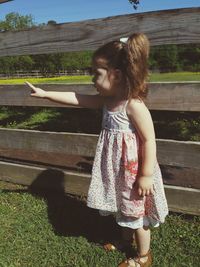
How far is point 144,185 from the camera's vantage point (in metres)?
2.59

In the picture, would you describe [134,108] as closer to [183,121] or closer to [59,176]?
[59,176]

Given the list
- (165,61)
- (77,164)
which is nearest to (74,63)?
(165,61)

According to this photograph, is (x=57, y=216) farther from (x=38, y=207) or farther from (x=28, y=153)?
(x=28, y=153)

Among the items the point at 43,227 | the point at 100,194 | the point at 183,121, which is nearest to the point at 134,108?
the point at 100,194

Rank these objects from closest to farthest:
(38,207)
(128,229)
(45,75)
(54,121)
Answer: (128,229) < (38,207) < (54,121) < (45,75)

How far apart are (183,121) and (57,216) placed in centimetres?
441

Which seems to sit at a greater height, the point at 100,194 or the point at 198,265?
the point at 100,194

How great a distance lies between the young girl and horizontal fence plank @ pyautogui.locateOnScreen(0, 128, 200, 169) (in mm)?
526

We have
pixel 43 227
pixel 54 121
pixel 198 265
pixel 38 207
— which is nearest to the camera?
pixel 198 265

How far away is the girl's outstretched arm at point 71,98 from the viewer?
289 centimetres

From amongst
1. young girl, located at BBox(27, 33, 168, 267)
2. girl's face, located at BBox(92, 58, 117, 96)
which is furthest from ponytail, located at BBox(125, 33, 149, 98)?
girl's face, located at BBox(92, 58, 117, 96)

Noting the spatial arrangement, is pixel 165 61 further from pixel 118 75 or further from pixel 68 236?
pixel 118 75

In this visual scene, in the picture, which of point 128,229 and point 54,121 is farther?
point 54,121

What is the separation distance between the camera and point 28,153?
609 centimetres
